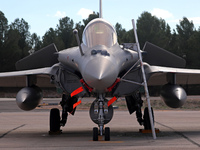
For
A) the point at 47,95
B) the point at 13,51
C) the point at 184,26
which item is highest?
the point at 184,26

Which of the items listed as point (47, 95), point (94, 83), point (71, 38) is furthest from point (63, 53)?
point (71, 38)

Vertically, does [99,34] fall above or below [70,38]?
below

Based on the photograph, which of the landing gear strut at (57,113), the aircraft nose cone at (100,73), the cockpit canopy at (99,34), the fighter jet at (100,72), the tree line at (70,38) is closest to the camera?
the aircraft nose cone at (100,73)

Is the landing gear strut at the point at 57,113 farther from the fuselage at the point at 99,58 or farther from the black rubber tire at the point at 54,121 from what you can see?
the fuselage at the point at 99,58

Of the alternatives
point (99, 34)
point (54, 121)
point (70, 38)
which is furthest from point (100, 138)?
point (70, 38)

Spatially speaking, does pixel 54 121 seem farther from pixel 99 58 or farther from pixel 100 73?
pixel 100 73

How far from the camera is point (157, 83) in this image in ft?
48.2

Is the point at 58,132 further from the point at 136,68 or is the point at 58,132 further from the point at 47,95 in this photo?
the point at 47,95

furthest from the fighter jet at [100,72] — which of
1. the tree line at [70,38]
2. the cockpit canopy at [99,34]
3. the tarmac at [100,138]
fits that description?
the tree line at [70,38]

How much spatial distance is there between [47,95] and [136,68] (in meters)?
47.7

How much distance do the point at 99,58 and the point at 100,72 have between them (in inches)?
18.7

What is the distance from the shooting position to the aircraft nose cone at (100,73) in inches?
329

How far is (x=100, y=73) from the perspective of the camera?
8.36m

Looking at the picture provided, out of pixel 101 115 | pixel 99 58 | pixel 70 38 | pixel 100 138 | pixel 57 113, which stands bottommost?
pixel 100 138
